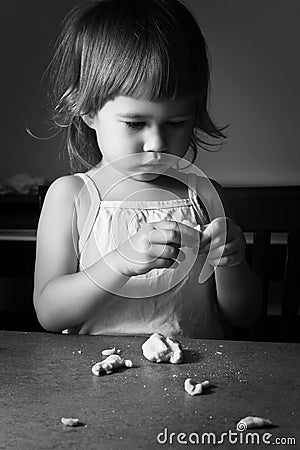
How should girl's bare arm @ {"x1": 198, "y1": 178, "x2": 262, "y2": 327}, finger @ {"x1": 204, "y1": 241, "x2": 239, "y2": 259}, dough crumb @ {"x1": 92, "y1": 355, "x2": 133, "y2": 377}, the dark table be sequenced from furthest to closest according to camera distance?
1. girl's bare arm @ {"x1": 198, "y1": 178, "x2": 262, "y2": 327}
2. finger @ {"x1": 204, "y1": 241, "x2": 239, "y2": 259}
3. dough crumb @ {"x1": 92, "y1": 355, "x2": 133, "y2": 377}
4. the dark table

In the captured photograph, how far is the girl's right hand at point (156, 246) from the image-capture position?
780 millimetres

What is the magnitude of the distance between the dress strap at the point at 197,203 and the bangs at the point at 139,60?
0.53 feet

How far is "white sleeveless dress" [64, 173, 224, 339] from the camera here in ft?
3.24

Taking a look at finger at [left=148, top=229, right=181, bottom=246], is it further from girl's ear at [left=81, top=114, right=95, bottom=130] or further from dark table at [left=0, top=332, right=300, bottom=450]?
girl's ear at [left=81, top=114, right=95, bottom=130]

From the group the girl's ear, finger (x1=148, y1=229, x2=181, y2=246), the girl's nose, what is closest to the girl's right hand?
finger (x1=148, y1=229, x2=181, y2=246)

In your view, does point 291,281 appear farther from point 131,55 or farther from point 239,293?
point 131,55

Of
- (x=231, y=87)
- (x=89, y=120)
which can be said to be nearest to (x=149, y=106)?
(x=89, y=120)

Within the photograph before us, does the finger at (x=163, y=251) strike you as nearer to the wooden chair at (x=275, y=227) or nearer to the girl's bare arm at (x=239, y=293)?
the girl's bare arm at (x=239, y=293)

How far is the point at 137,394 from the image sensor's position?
0.66m

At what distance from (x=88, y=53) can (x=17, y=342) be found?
0.37 meters

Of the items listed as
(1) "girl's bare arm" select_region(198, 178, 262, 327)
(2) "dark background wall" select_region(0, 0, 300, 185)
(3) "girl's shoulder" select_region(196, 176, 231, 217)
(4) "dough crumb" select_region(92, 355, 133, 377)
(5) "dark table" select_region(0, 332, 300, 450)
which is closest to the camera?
(5) "dark table" select_region(0, 332, 300, 450)

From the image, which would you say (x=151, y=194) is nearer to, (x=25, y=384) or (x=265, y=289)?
(x=265, y=289)

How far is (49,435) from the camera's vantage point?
582 millimetres

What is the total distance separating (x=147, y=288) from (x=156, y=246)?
22 cm
